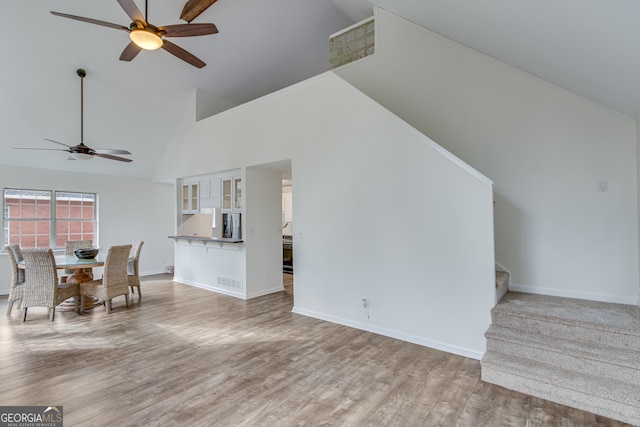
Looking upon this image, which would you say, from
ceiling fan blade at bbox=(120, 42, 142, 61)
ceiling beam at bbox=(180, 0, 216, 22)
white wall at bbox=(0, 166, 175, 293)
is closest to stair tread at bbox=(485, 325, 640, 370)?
ceiling fan blade at bbox=(120, 42, 142, 61)

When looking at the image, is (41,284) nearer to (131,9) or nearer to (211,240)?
(211,240)

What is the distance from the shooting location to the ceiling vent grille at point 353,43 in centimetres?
479

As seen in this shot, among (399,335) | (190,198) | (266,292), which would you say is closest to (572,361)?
(399,335)

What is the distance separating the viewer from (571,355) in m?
2.45

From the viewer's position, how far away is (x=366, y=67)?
189 inches

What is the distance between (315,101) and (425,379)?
12.0 ft

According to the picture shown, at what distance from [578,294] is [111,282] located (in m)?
6.17

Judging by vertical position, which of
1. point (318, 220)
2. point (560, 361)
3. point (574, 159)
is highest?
point (574, 159)

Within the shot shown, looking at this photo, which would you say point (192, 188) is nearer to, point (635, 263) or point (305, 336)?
point (305, 336)

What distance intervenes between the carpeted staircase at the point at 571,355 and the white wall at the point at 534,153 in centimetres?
57

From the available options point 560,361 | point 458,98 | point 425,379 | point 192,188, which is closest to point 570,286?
point 560,361

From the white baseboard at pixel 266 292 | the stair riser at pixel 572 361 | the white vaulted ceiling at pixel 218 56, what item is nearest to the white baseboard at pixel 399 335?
the stair riser at pixel 572 361

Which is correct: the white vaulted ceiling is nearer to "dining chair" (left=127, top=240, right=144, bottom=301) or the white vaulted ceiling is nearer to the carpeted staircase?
the carpeted staircase

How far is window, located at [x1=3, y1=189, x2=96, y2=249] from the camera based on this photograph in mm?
5875
